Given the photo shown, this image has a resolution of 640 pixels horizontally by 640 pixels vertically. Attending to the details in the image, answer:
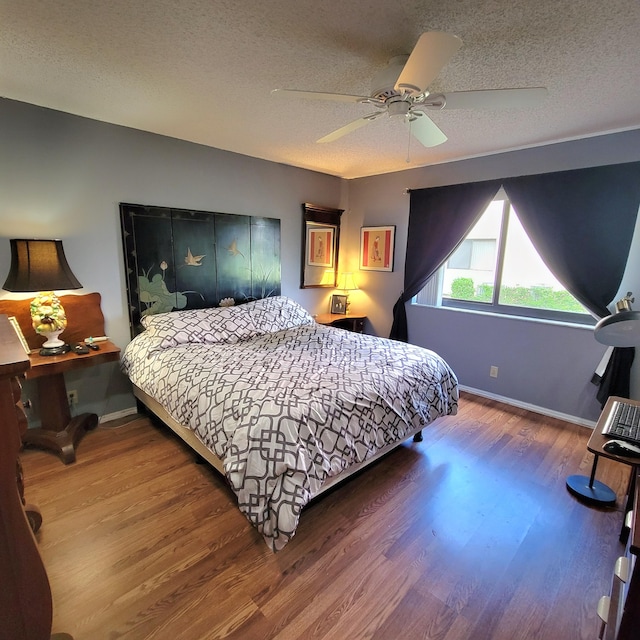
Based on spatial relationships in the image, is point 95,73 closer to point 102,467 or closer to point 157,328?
point 157,328

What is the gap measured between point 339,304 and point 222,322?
1.89 metres

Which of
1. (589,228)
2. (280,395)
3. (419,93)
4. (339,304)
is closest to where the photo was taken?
(419,93)

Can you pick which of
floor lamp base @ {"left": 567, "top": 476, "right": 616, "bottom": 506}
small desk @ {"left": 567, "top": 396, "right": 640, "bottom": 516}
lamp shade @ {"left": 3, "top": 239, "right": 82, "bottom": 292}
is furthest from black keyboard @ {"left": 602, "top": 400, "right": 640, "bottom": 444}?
lamp shade @ {"left": 3, "top": 239, "right": 82, "bottom": 292}

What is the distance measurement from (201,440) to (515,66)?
267 cm

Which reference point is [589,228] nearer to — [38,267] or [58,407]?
[38,267]

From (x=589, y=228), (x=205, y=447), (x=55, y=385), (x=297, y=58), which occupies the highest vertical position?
(x=297, y=58)

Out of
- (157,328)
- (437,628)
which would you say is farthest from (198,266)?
(437,628)

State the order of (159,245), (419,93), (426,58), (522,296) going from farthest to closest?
(522,296)
(159,245)
(419,93)
(426,58)

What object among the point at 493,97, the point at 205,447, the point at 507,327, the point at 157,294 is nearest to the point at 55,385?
the point at 157,294

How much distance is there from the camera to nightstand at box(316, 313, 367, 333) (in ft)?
13.8

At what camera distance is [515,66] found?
1.76 meters

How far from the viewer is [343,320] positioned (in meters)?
4.32

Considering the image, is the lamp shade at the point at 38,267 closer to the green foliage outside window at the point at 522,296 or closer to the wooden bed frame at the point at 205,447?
the wooden bed frame at the point at 205,447

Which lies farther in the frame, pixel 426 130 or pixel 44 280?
pixel 44 280
